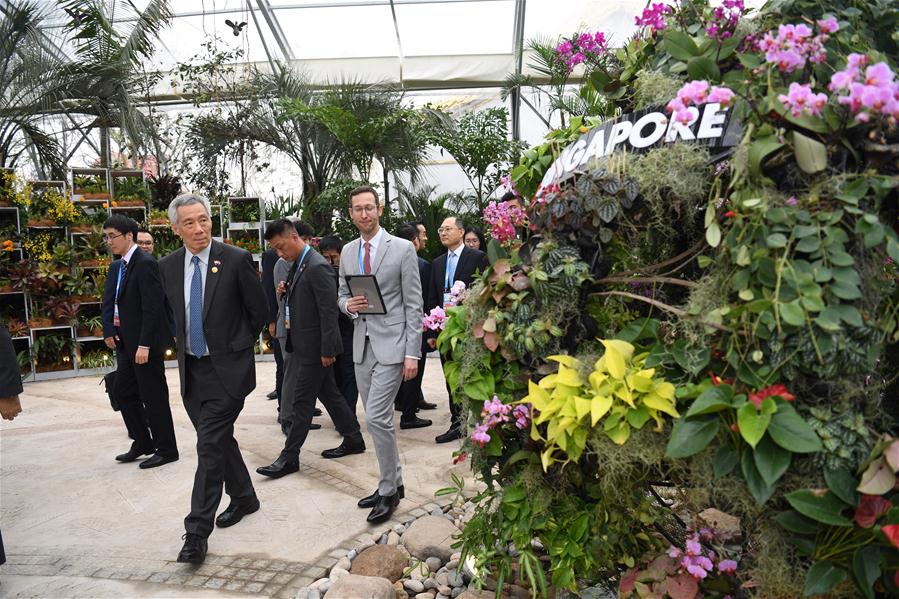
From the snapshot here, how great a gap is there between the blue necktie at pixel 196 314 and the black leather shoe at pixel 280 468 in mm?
1293

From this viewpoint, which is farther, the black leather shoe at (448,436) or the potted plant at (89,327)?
the potted plant at (89,327)

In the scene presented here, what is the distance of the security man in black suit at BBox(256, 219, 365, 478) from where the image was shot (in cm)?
460

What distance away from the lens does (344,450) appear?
5.02 meters

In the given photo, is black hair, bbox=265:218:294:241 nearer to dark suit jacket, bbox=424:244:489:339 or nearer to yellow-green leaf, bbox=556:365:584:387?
dark suit jacket, bbox=424:244:489:339

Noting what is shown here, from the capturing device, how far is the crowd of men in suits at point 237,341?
3588 millimetres

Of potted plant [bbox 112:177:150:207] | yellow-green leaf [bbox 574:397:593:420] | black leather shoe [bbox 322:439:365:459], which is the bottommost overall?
black leather shoe [bbox 322:439:365:459]

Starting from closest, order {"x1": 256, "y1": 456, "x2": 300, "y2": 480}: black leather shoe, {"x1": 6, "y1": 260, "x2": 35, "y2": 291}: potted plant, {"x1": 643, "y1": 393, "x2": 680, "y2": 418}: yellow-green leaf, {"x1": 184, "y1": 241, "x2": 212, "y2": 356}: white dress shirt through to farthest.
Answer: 1. {"x1": 643, "y1": 393, "x2": 680, "y2": 418}: yellow-green leaf
2. {"x1": 184, "y1": 241, "x2": 212, "y2": 356}: white dress shirt
3. {"x1": 256, "y1": 456, "x2": 300, "y2": 480}: black leather shoe
4. {"x1": 6, "y1": 260, "x2": 35, "y2": 291}: potted plant

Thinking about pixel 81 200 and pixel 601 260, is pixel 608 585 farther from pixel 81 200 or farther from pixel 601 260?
pixel 81 200

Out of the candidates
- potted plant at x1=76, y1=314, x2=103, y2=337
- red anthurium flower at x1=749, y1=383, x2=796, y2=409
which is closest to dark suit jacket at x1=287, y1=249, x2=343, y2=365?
red anthurium flower at x1=749, y1=383, x2=796, y2=409

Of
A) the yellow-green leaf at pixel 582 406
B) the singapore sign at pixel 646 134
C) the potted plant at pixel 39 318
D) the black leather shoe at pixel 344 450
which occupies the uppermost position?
the singapore sign at pixel 646 134

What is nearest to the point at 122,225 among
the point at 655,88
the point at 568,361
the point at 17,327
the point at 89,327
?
the point at 568,361

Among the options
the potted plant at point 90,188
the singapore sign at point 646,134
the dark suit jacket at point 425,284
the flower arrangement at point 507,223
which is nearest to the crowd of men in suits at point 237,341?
the flower arrangement at point 507,223

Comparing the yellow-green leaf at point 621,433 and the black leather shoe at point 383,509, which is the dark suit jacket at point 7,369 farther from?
the yellow-green leaf at point 621,433

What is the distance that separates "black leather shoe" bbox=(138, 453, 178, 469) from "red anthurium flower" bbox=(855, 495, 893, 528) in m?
4.62
